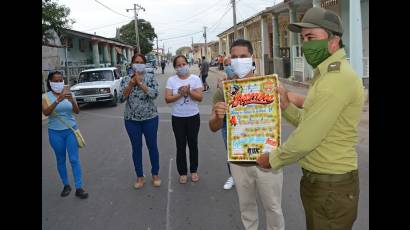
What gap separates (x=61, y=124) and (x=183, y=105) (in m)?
1.68

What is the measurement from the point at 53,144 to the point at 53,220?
1.14 meters

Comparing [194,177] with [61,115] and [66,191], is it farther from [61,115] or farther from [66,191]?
[61,115]

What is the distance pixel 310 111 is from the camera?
2223 mm

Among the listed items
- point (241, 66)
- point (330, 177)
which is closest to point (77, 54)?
point (241, 66)

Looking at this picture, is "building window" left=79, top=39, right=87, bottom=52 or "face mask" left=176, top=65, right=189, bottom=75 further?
"building window" left=79, top=39, right=87, bottom=52

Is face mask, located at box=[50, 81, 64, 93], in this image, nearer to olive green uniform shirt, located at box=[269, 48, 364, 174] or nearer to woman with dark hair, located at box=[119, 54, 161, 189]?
woman with dark hair, located at box=[119, 54, 161, 189]

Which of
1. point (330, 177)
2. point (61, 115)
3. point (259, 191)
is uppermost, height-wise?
point (61, 115)

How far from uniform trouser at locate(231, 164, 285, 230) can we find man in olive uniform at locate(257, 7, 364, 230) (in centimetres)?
76

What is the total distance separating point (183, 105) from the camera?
5578 mm

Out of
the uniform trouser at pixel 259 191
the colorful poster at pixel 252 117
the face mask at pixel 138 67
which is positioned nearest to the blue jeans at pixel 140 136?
the face mask at pixel 138 67

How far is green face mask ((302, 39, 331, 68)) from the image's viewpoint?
2328mm

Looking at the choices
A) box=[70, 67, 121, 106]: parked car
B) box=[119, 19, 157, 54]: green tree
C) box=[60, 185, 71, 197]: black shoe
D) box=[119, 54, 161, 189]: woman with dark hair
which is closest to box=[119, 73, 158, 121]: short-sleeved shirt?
box=[119, 54, 161, 189]: woman with dark hair

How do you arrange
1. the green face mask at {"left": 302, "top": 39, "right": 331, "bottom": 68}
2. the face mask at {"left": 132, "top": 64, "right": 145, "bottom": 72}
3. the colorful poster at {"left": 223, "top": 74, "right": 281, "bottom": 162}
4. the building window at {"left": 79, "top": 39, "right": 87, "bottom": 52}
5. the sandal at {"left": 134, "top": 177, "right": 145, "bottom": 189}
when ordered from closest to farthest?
1. the green face mask at {"left": 302, "top": 39, "right": 331, "bottom": 68}
2. the colorful poster at {"left": 223, "top": 74, "right": 281, "bottom": 162}
3. the face mask at {"left": 132, "top": 64, "right": 145, "bottom": 72}
4. the sandal at {"left": 134, "top": 177, "right": 145, "bottom": 189}
5. the building window at {"left": 79, "top": 39, "right": 87, "bottom": 52}
